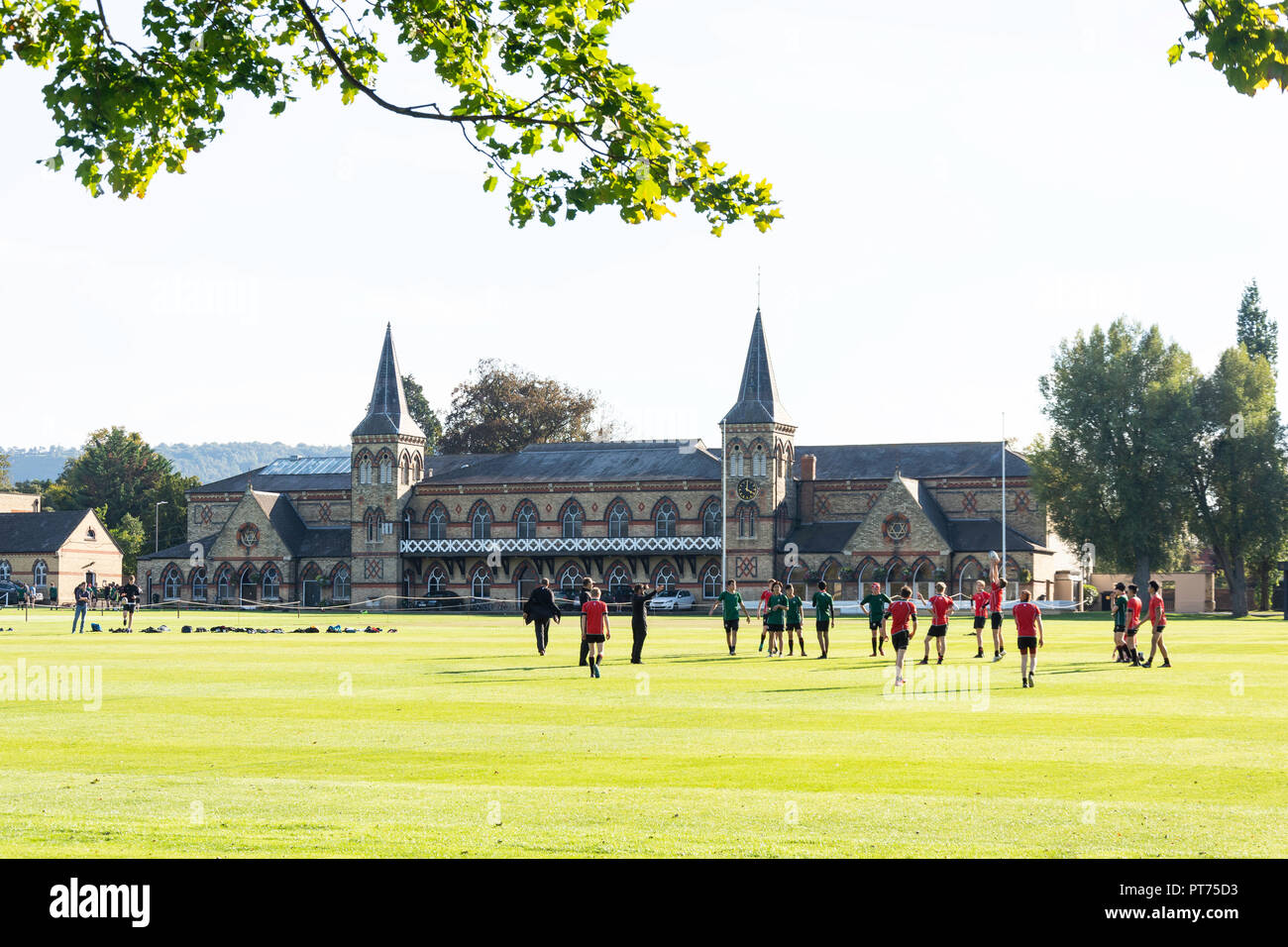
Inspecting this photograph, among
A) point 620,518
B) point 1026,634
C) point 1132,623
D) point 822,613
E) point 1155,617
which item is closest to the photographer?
point 1026,634

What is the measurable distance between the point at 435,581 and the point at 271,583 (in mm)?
10670

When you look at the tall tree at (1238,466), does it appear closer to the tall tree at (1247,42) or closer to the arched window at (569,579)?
the arched window at (569,579)

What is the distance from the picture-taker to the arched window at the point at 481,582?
90562 millimetres

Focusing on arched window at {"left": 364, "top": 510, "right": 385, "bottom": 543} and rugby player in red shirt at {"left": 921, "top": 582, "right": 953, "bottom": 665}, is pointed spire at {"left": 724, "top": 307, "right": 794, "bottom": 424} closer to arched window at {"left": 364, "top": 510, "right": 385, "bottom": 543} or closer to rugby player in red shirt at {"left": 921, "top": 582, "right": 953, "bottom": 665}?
arched window at {"left": 364, "top": 510, "right": 385, "bottom": 543}

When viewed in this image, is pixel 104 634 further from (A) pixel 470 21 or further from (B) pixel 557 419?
(B) pixel 557 419

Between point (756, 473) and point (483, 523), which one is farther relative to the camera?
point (483, 523)

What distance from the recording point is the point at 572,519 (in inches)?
3556

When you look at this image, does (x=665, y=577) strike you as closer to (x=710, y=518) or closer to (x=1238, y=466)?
(x=710, y=518)

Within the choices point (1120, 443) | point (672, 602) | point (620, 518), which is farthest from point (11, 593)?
point (1120, 443)

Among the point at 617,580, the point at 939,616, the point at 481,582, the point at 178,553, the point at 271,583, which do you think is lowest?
the point at 271,583

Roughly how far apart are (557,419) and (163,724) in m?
91.2

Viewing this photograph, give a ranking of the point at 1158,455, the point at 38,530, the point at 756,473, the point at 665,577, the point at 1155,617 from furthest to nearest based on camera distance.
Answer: the point at 38,530 < the point at 665,577 < the point at 756,473 < the point at 1158,455 < the point at 1155,617

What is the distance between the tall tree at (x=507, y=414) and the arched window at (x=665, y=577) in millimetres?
23247

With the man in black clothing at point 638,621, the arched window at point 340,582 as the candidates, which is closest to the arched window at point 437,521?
the arched window at point 340,582
